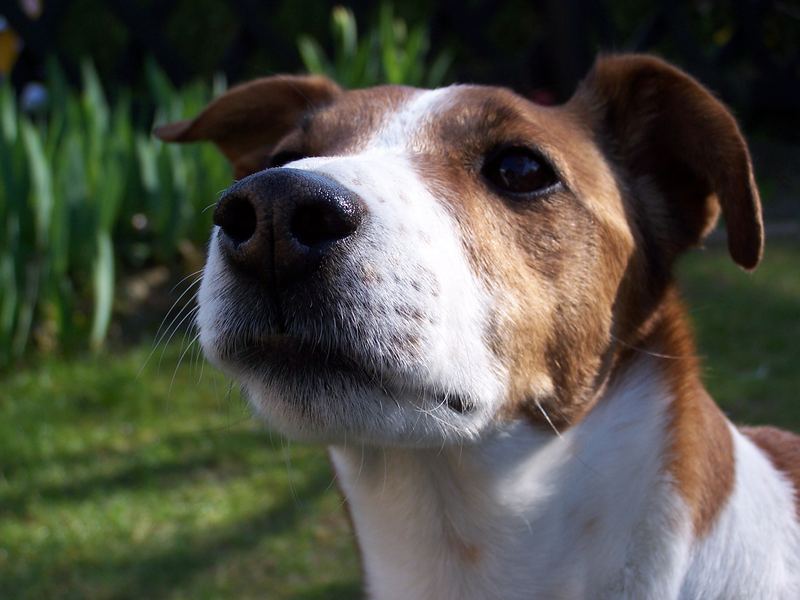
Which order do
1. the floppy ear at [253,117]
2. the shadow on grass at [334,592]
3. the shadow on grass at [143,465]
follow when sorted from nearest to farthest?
the floppy ear at [253,117], the shadow on grass at [334,592], the shadow on grass at [143,465]

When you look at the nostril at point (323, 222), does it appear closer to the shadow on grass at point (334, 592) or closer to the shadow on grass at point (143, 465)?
the shadow on grass at point (334, 592)

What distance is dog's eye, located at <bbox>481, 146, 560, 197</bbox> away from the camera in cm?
213

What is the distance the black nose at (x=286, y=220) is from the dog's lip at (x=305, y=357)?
0.43ft

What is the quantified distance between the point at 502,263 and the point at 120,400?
324 centimetres

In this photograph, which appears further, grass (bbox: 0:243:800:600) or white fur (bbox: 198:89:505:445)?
grass (bbox: 0:243:800:600)

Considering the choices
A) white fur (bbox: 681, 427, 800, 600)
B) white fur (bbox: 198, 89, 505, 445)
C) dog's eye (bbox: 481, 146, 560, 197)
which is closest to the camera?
white fur (bbox: 198, 89, 505, 445)

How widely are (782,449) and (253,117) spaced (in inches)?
66.1

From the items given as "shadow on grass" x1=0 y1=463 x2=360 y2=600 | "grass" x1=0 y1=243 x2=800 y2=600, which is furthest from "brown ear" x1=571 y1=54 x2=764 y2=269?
"shadow on grass" x1=0 y1=463 x2=360 y2=600

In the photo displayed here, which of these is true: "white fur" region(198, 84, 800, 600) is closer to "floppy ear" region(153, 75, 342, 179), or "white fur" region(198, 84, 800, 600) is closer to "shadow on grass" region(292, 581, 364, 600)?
"floppy ear" region(153, 75, 342, 179)

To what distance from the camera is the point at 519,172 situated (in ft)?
7.00

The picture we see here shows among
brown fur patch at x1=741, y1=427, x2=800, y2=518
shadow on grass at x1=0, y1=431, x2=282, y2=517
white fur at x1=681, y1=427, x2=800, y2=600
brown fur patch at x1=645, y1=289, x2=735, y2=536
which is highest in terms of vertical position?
brown fur patch at x1=645, y1=289, x2=735, y2=536

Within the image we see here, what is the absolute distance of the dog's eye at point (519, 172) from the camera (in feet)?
6.98

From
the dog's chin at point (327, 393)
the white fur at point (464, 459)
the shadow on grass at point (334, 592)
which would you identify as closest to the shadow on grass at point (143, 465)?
the shadow on grass at point (334, 592)

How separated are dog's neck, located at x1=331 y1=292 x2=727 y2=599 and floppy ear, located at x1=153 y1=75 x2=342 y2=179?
102 centimetres
